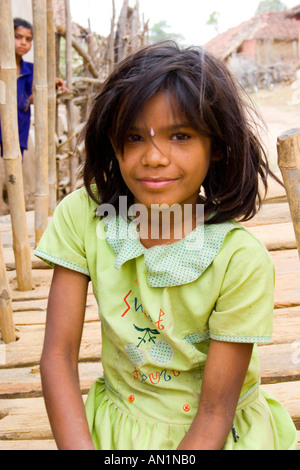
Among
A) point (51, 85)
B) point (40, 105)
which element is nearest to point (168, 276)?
point (40, 105)

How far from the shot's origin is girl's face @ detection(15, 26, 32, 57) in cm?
447

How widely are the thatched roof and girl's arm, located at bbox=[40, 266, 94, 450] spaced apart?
17717 mm

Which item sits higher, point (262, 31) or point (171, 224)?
point (262, 31)

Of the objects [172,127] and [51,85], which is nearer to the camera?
[172,127]

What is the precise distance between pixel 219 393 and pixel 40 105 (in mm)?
2253

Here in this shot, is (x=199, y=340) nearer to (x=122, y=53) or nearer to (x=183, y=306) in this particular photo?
(x=183, y=306)

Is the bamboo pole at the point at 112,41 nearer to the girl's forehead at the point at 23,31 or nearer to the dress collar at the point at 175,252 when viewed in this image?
the girl's forehead at the point at 23,31

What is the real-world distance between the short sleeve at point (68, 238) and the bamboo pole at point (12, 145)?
4.19ft

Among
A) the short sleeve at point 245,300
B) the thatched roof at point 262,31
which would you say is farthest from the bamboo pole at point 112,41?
the thatched roof at point 262,31

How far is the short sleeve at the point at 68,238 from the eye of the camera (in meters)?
1.29

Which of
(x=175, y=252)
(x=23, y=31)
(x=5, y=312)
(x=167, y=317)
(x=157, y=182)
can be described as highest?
(x=23, y=31)

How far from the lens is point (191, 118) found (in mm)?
1182

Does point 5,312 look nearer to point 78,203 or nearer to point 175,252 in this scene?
point 78,203
